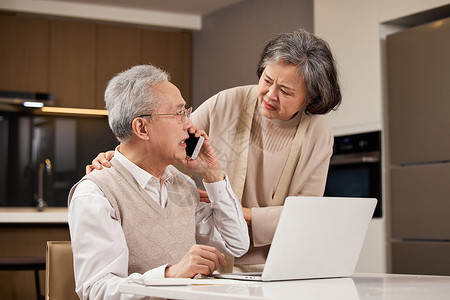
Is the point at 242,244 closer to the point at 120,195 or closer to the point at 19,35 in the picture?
the point at 120,195

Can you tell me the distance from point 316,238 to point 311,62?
74cm

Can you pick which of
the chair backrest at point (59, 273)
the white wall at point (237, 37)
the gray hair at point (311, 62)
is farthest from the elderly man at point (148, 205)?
the white wall at point (237, 37)

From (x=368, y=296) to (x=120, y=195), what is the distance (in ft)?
2.22

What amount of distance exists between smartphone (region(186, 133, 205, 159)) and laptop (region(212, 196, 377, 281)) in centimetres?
43

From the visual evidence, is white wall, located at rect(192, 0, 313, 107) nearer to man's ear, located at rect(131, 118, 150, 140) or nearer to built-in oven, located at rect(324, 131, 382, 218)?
built-in oven, located at rect(324, 131, 382, 218)

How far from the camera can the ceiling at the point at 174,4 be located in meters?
5.32

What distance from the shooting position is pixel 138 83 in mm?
1736

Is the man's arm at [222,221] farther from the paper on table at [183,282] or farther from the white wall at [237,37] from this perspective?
the white wall at [237,37]

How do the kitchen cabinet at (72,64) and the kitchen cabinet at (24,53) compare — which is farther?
the kitchen cabinet at (72,64)

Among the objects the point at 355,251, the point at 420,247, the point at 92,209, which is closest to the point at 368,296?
the point at 355,251

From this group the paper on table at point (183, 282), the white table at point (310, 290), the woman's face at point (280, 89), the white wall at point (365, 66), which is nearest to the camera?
the white table at point (310, 290)

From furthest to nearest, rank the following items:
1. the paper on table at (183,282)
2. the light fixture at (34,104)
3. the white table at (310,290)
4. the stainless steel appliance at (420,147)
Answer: the light fixture at (34,104), the stainless steel appliance at (420,147), the paper on table at (183,282), the white table at (310,290)

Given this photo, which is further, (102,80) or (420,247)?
(102,80)

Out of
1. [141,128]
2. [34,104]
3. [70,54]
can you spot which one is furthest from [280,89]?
[70,54]
